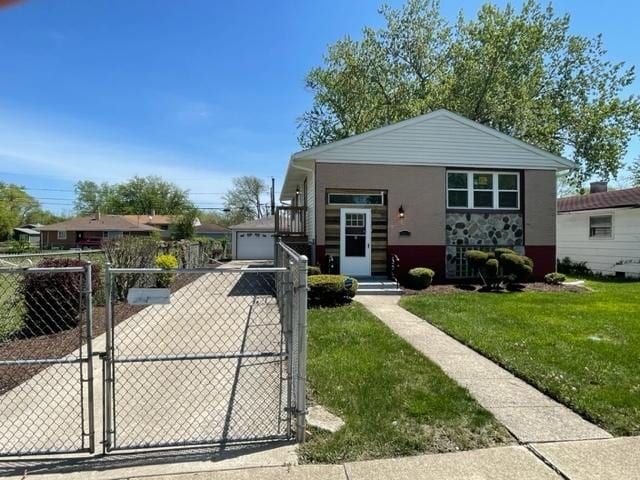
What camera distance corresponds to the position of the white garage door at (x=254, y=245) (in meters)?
30.5

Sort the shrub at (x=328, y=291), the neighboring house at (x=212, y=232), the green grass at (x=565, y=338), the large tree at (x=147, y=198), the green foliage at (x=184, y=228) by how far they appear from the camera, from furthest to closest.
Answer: the large tree at (x=147, y=198), the neighboring house at (x=212, y=232), the green foliage at (x=184, y=228), the shrub at (x=328, y=291), the green grass at (x=565, y=338)

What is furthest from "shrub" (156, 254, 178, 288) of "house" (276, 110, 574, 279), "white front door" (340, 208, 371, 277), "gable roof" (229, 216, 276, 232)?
"gable roof" (229, 216, 276, 232)

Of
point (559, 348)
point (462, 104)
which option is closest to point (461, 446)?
point (559, 348)

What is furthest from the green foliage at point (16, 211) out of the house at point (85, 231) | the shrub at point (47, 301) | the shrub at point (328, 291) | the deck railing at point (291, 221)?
the shrub at point (328, 291)

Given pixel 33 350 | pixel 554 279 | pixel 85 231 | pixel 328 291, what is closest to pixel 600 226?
pixel 554 279

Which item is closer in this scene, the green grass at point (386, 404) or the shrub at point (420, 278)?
the green grass at point (386, 404)

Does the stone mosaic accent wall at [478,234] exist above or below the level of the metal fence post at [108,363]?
above

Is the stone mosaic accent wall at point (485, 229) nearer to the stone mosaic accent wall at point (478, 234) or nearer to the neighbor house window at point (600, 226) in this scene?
the stone mosaic accent wall at point (478, 234)

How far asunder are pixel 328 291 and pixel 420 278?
3919 mm

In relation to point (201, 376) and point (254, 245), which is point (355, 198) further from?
point (254, 245)

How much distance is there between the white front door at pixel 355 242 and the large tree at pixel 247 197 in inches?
1860

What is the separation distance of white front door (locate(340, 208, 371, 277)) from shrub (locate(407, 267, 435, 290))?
1.47 meters

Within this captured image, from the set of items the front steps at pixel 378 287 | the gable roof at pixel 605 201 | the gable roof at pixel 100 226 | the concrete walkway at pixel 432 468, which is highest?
the gable roof at pixel 605 201

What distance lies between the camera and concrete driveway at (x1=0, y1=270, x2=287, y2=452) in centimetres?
344
